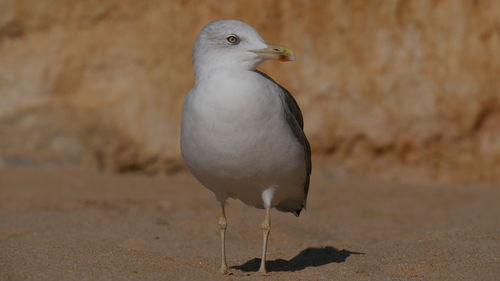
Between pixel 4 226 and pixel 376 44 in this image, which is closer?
pixel 4 226

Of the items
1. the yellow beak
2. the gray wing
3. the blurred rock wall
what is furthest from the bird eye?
the blurred rock wall

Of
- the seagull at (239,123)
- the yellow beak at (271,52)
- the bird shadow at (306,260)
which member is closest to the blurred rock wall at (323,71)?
the bird shadow at (306,260)

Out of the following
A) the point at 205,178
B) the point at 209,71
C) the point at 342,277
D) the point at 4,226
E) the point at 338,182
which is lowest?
the point at 338,182

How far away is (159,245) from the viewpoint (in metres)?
6.20

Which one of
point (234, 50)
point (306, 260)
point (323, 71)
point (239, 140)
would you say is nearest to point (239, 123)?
point (239, 140)

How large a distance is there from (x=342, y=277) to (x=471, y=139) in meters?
6.58

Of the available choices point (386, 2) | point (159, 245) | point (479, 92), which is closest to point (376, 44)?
point (386, 2)

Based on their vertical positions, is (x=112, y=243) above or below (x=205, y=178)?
below

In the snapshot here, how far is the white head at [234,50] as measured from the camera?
5000 mm

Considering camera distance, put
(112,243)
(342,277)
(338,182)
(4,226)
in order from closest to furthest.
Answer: (342,277)
(112,243)
(4,226)
(338,182)

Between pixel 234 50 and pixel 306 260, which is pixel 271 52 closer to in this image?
pixel 234 50

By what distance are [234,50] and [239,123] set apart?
53cm

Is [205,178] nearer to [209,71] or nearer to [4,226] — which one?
[209,71]

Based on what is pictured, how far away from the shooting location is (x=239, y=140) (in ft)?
15.8
